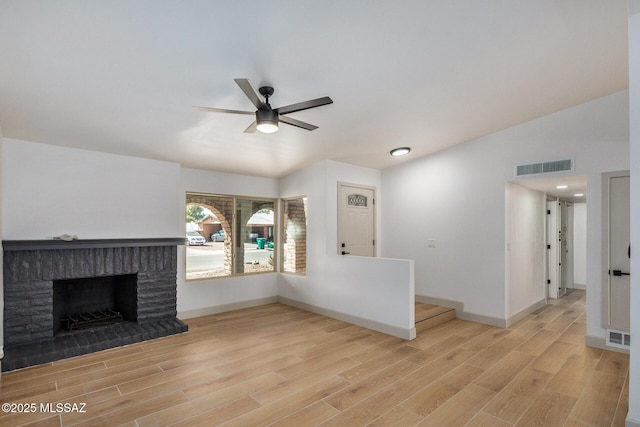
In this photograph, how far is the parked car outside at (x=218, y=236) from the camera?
564cm

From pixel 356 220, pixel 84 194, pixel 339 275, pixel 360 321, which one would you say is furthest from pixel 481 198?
pixel 84 194

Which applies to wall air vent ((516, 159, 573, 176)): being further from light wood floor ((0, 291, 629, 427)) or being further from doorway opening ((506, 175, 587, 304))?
light wood floor ((0, 291, 629, 427))

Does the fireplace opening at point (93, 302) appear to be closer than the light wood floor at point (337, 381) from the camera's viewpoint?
No

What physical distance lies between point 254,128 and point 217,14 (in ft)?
3.73

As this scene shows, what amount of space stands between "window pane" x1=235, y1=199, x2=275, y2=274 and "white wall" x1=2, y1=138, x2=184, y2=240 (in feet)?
3.74

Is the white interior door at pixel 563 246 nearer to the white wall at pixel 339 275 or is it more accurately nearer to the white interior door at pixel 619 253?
the white interior door at pixel 619 253

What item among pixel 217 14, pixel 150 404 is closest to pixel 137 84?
pixel 217 14

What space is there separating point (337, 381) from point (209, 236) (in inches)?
135

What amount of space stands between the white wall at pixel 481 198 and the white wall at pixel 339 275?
83 centimetres

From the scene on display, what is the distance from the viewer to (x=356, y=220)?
6.05m

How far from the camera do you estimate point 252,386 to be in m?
3.07

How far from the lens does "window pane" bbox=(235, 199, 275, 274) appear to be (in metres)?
5.98

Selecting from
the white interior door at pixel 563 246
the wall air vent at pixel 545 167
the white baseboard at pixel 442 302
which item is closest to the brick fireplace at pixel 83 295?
the white baseboard at pixel 442 302

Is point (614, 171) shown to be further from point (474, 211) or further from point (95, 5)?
point (95, 5)
